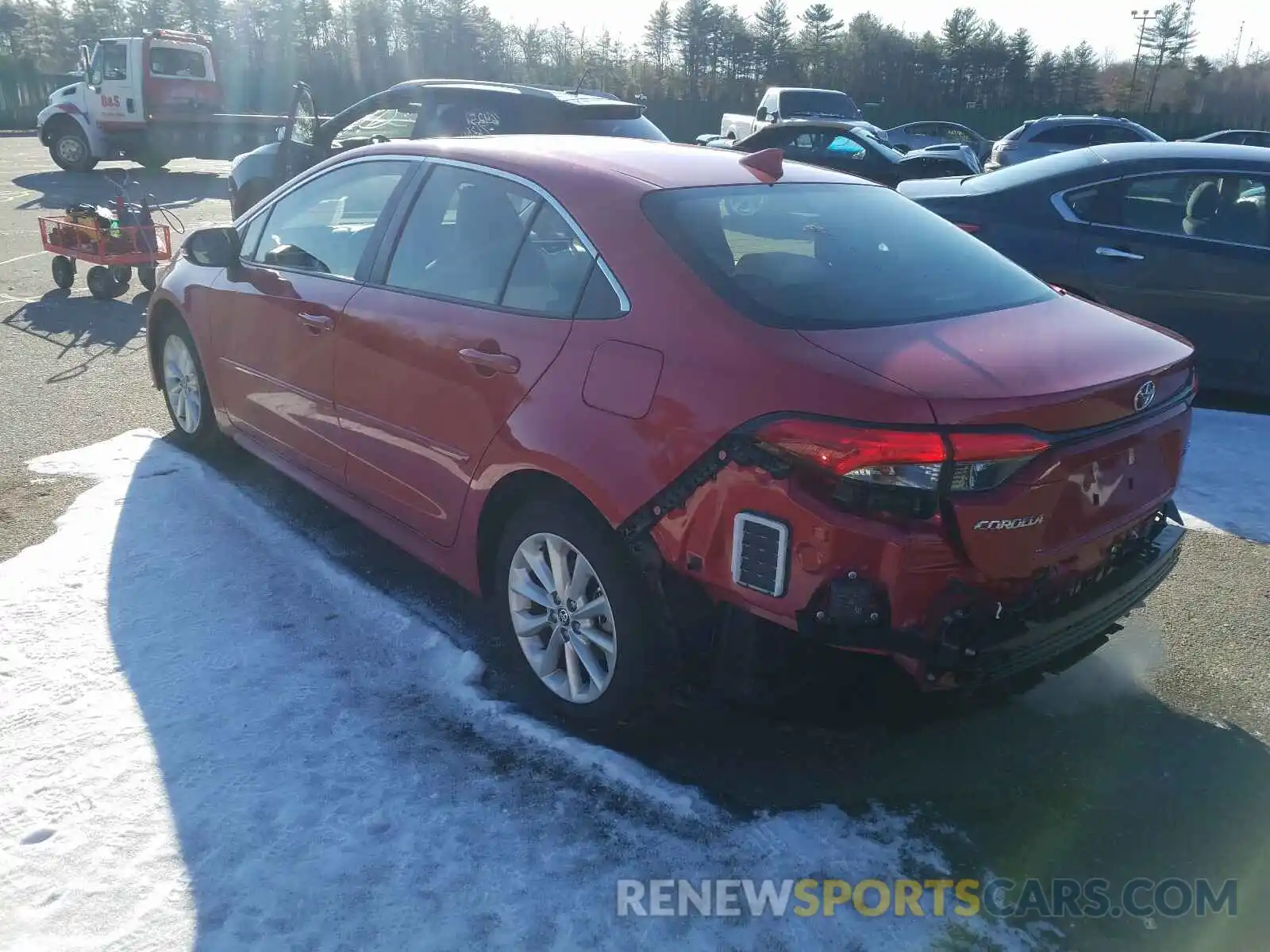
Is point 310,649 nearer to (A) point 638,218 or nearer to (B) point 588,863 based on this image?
(B) point 588,863

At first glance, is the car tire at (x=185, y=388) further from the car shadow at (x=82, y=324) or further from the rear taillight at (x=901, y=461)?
the rear taillight at (x=901, y=461)

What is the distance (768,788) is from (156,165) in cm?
2360

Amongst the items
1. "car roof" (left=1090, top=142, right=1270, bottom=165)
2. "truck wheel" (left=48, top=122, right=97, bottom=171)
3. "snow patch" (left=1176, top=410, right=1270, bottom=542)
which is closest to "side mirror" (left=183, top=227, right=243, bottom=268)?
"snow patch" (left=1176, top=410, right=1270, bottom=542)

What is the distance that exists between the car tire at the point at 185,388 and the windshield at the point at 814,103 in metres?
19.1

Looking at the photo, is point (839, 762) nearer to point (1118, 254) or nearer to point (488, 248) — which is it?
point (488, 248)

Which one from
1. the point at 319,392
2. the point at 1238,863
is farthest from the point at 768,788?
the point at 319,392

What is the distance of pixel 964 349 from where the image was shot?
2562 mm

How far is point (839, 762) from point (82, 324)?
753cm

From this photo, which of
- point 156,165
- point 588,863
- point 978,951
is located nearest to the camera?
Result: point 978,951

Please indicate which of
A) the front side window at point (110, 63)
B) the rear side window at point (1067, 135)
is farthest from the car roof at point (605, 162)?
the front side window at point (110, 63)

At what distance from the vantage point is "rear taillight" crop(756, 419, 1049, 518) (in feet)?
7.47

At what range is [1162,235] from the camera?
19.2 ft

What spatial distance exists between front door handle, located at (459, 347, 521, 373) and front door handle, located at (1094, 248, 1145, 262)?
428 centimetres

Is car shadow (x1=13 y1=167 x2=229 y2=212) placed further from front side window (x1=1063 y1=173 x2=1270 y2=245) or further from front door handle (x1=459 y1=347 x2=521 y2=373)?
front door handle (x1=459 y1=347 x2=521 y2=373)
